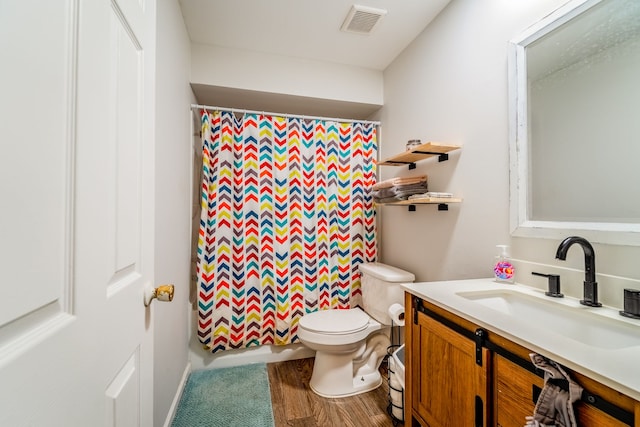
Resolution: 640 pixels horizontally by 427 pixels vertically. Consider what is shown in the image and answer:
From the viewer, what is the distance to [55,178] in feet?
1.32

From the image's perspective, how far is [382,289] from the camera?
74.5 inches

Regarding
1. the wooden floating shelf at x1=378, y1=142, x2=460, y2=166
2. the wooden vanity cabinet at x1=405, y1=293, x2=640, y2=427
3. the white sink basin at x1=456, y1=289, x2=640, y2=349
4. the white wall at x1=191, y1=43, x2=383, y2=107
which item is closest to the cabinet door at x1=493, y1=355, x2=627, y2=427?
the wooden vanity cabinet at x1=405, y1=293, x2=640, y2=427

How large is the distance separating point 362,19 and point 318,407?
241cm

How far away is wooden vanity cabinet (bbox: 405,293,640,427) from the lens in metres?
0.60

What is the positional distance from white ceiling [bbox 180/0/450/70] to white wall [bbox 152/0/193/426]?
208 millimetres

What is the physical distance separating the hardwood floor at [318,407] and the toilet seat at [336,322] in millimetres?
435

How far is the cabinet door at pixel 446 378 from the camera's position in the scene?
0.88 meters

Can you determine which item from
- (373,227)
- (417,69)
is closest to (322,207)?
(373,227)

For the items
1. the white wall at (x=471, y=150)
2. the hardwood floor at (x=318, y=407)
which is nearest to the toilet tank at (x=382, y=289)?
the white wall at (x=471, y=150)

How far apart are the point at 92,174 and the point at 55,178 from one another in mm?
94

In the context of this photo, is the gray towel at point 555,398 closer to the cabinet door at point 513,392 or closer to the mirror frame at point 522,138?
the cabinet door at point 513,392

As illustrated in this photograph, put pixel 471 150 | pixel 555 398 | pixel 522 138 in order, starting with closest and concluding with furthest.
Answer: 1. pixel 555 398
2. pixel 522 138
3. pixel 471 150

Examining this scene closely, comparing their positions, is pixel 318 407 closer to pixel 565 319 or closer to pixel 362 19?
pixel 565 319

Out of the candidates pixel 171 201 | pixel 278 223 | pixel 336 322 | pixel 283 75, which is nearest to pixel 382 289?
pixel 336 322
